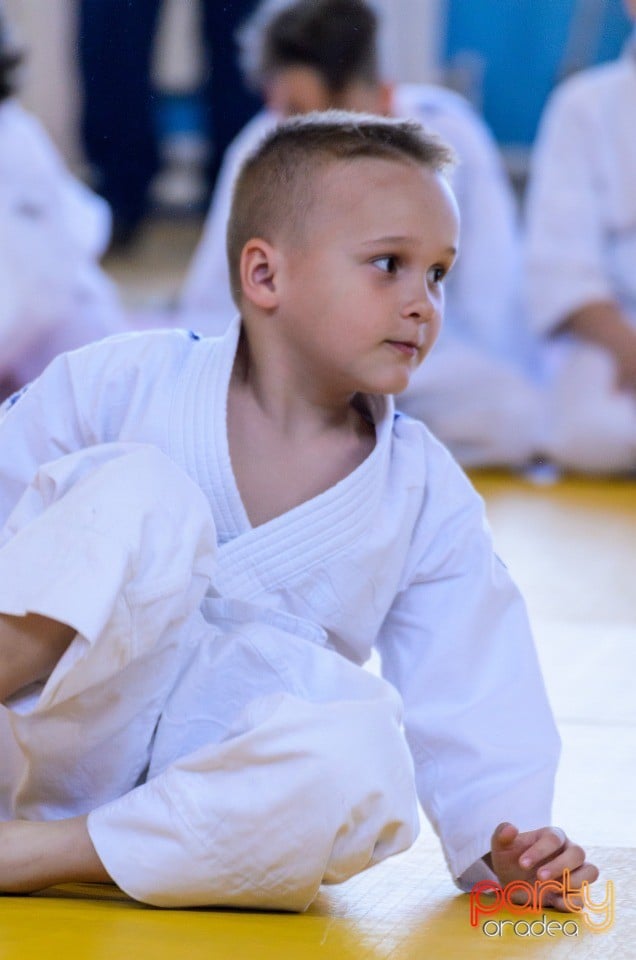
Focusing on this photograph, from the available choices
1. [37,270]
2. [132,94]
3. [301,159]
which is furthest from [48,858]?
[132,94]

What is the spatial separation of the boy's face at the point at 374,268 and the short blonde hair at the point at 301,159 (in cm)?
1

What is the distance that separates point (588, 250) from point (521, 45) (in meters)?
2.58

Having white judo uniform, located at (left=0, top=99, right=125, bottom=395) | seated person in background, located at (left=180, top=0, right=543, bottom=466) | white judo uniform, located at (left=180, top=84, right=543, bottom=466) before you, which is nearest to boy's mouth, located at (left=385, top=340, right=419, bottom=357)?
seated person in background, located at (left=180, top=0, right=543, bottom=466)

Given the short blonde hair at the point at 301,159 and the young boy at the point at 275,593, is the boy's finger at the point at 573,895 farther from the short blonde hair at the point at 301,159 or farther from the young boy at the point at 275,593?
the short blonde hair at the point at 301,159

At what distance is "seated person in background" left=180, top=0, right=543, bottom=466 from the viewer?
9.57 feet

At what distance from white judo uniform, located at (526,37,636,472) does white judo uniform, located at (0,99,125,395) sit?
934mm

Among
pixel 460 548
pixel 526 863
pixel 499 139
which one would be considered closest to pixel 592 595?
pixel 460 548

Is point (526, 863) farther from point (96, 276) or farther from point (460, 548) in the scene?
point (96, 276)

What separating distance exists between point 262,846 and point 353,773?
0.27ft

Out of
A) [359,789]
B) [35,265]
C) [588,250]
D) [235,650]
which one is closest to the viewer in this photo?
[359,789]

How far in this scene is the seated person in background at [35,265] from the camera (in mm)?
3027

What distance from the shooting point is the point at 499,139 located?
19.0 ft

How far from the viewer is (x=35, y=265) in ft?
10.1

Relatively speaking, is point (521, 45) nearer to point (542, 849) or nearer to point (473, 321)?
point (473, 321)
